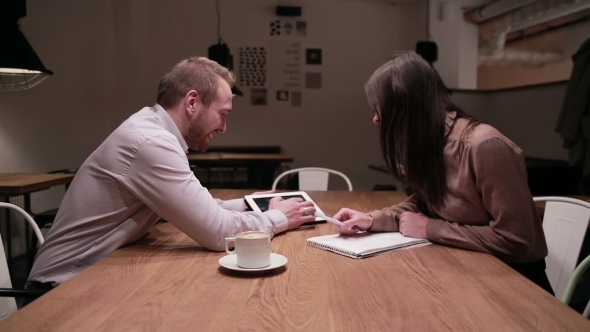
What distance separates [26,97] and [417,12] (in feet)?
14.5

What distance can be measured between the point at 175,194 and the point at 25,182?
6.84ft

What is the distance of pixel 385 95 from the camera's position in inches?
55.8

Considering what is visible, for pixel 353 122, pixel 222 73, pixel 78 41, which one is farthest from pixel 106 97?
pixel 222 73

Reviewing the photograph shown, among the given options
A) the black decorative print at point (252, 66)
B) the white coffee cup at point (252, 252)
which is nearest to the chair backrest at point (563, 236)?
the white coffee cup at point (252, 252)

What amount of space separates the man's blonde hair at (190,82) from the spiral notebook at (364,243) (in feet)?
1.91

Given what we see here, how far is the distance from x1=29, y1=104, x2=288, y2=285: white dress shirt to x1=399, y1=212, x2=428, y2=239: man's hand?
1.46ft

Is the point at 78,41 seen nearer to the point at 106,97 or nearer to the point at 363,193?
the point at 106,97

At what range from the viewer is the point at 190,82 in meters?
1.55

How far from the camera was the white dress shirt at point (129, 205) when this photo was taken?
4.32 ft

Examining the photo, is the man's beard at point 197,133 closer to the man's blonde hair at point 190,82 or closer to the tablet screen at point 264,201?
the man's blonde hair at point 190,82

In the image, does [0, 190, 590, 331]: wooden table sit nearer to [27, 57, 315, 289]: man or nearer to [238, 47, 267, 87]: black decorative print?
[27, 57, 315, 289]: man

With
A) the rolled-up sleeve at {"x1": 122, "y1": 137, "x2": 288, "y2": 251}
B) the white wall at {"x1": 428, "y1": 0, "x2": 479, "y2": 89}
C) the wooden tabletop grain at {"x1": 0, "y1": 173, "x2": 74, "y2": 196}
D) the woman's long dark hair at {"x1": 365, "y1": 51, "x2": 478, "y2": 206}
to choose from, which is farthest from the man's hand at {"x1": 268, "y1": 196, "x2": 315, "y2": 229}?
the white wall at {"x1": 428, "y1": 0, "x2": 479, "y2": 89}

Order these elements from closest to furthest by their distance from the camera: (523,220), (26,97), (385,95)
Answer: (523,220) → (385,95) → (26,97)

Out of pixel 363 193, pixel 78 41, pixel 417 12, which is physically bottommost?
pixel 363 193
